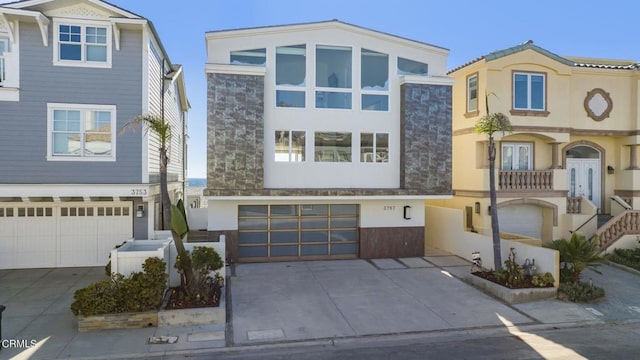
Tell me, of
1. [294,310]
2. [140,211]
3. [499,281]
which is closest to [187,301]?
[294,310]

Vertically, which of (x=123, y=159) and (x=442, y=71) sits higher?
(x=442, y=71)

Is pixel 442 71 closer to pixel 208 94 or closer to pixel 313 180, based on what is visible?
pixel 313 180

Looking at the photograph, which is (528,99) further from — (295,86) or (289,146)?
(289,146)

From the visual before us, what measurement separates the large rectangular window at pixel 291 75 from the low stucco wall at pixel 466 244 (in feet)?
25.7

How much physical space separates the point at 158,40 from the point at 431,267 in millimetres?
12689

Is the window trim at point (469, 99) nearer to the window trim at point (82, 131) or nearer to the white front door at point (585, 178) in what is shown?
the white front door at point (585, 178)

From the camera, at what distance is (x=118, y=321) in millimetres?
8820

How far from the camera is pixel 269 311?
10.1 meters

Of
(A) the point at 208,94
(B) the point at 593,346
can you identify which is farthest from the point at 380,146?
(B) the point at 593,346

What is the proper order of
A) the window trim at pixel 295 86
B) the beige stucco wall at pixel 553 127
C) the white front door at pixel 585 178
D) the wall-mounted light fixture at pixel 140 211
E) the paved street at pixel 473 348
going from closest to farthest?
the paved street at pixel 473 348
the wall-mounted light fixture at pixel 140 211
the window trim at pixel 295 86
the beige stucco wall at pixel 553 127
the white front door at pixel 585 178

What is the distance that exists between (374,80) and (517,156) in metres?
7.83

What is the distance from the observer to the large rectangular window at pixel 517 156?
1855cm

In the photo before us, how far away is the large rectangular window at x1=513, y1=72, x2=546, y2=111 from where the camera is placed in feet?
58.6

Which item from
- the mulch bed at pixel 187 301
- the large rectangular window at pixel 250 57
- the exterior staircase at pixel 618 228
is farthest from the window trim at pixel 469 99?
the mulch bed at pixel 187 301
